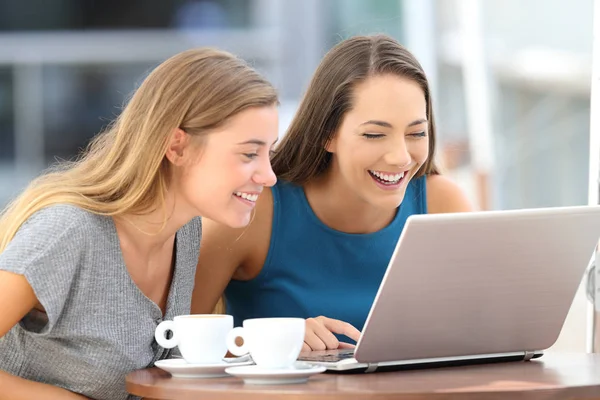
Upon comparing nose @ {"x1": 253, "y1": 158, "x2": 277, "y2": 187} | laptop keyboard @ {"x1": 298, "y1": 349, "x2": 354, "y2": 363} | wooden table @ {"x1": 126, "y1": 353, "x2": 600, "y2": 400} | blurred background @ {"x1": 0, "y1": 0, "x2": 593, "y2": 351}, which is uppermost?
blurred background @ {"x1": 0, "y1": 0, "x2": 593, "y2": 351}

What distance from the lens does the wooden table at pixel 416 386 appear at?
112 cm

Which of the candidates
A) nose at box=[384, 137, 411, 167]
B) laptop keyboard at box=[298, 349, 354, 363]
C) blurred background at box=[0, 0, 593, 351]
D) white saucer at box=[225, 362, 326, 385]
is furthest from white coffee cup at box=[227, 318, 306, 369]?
blurred background at box=[0, 0, 593, 351]

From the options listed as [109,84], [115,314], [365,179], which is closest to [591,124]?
[365,179]

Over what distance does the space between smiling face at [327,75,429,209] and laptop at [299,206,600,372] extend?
0.51 meters

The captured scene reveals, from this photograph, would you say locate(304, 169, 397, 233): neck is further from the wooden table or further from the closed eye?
the wooden table

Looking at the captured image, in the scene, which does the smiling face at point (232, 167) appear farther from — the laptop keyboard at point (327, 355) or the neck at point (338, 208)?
the neck at point (338, 208)

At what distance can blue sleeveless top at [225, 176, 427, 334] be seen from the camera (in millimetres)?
1994

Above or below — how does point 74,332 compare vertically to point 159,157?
below

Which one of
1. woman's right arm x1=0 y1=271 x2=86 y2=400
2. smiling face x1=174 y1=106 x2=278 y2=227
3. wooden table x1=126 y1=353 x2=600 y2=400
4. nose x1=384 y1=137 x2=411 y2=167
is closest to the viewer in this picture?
wooden table x1=126 y1=353 x2=600 y2=400

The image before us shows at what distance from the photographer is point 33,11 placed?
7.09m

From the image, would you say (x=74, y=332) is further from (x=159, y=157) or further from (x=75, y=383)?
(x=159, y=157)

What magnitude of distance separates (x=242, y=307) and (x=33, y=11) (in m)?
5.58

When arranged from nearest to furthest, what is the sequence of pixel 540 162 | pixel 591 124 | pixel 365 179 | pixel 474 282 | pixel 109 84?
pixel 474 282 < pixel 365 179 < pixel 591 124 < pixel 540 162 < pixel 109 84

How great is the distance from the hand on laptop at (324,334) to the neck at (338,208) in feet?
1.59
